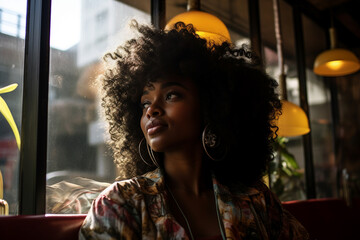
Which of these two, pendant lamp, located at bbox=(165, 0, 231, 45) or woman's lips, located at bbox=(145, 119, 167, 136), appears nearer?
woman's lips, located at bbox=(145, 119, 167, 136)

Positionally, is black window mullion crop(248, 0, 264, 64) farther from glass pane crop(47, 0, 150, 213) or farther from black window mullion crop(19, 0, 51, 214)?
black window mullion crop(19, 0, 51, 214)

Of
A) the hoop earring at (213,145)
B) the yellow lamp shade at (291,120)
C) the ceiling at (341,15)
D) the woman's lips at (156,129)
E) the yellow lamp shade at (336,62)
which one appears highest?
the ceiling at (341,15)

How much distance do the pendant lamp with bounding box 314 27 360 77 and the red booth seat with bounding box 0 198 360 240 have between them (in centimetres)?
119

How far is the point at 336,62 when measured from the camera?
307 cm

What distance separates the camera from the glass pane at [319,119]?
4.00 metres

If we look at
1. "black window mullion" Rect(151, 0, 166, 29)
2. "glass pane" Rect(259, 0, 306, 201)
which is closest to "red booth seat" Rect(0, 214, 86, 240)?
"black window mullion" Rect(151, 0, 166, 29)

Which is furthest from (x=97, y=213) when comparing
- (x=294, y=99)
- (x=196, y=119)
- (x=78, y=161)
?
(x=294, y=99)

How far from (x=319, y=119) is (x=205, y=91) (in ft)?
10.6

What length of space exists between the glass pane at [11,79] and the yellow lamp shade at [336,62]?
2.37 metres

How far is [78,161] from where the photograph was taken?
1618 millimetres

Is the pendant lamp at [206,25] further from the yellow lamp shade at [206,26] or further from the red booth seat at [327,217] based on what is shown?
the red booth seat at [327,217]

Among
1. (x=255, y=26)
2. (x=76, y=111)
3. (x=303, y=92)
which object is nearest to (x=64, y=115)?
(x=76, y=111)

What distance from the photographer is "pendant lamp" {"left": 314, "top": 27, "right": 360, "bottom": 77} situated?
9.53 feet

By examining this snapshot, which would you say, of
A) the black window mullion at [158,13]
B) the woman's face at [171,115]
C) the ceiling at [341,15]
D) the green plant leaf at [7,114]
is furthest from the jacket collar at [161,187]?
the ceiling at [341,15]
